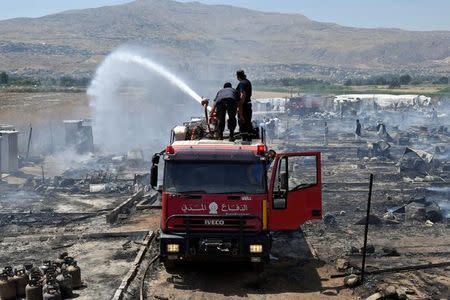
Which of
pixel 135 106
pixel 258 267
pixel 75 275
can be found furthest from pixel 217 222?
pixel 135 106

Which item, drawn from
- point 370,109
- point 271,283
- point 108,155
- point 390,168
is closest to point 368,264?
point 271,283

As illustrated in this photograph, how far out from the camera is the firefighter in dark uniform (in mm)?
13719

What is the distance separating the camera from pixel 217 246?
1111cm

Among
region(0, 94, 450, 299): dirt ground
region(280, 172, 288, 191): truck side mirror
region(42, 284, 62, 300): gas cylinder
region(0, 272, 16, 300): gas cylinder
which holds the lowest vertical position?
region(0, 94, 450, 299): dirt ground

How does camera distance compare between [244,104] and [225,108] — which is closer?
[225,108]

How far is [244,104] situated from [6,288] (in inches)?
253

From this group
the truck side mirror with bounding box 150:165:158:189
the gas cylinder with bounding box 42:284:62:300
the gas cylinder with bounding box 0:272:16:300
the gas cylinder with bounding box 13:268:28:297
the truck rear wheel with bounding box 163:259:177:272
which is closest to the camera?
the gas cylinder with bounding box 42:284:62:300

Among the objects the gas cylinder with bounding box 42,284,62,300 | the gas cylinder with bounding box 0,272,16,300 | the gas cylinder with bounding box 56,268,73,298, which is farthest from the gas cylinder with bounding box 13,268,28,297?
the gas cylinder with bounding box 42,284,62,300

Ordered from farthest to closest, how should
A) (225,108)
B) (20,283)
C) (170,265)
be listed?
(225,108), (170,265), (20,283)

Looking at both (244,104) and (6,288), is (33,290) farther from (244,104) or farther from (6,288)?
(244,104)

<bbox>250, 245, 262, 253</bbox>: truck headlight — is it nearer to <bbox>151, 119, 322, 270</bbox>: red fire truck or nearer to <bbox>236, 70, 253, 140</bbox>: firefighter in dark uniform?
<bbox>151, 119, 322, 270</bbox>: red fire truck

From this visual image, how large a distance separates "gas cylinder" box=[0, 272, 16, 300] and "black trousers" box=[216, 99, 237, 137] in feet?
17.7

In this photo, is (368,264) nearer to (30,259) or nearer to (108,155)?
(30,259)

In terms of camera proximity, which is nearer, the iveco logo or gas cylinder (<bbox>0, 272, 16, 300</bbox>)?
gas cylinder (<bbox>0, 272, 16, 300</bbox>)
